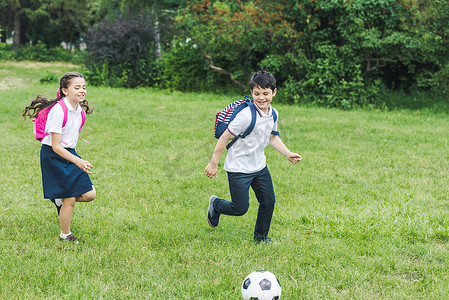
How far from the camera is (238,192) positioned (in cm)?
400

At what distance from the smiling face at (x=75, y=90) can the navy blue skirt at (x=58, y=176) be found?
1.48 ft

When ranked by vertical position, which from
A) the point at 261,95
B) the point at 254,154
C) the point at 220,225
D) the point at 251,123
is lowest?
the point at 220,225

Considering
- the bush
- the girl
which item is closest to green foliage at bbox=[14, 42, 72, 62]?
the bush

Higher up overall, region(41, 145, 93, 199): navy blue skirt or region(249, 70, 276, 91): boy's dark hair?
region(249, 70, 276, 91): boy's dark hair

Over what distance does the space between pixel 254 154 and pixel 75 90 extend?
165cm

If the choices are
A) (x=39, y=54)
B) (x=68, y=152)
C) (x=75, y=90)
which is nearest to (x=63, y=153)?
(x=68, y=152)

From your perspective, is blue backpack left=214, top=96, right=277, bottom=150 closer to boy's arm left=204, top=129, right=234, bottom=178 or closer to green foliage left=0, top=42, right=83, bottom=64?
boy's arm left=204, top=129, right=234, bottom=178

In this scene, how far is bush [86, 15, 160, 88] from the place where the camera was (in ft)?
58.2

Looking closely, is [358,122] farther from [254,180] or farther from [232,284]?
[232,284]

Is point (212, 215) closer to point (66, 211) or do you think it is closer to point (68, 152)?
→ point (66, 211)

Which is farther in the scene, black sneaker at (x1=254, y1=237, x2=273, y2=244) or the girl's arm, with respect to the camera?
black sneaker at (x1=254, y1=237, x2=273, y2=244)

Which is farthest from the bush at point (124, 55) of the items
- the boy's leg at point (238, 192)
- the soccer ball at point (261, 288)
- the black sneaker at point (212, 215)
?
the soccer ball at point (261, 288)

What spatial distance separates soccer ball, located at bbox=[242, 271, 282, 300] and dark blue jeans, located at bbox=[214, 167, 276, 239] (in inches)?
39.7

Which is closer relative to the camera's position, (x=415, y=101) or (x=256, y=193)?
(x=256, y=193)
